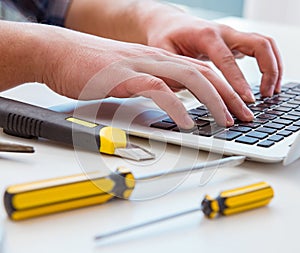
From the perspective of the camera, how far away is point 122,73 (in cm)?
67

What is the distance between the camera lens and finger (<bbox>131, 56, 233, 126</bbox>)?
0.65 m

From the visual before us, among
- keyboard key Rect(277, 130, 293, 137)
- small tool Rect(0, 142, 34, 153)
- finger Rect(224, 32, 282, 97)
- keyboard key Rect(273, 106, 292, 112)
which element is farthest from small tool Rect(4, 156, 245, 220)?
finger Rect(224, 32, 282, 97)

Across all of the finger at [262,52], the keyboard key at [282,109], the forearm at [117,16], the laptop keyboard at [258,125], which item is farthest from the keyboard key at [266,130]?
the forearm at [117,16]

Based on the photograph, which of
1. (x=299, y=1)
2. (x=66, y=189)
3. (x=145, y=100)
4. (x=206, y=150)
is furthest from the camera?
(x=299, y=1)

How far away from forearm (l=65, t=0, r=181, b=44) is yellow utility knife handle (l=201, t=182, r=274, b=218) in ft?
1.90

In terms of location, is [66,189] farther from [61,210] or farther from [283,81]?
[283,81]

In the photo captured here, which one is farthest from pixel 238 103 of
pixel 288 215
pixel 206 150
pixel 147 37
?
pixel 147 37

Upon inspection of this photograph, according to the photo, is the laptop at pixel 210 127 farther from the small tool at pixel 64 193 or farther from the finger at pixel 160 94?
the small tool at pixel 64 193

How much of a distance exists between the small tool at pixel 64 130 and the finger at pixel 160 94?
0.19ft

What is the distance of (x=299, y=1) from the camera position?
81.0 inches

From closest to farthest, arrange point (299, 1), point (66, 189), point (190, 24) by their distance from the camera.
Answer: point (66, 189) → point (190, 24) → point (299, 1)

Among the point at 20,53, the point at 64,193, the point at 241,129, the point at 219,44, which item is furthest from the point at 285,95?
the point at 64,193

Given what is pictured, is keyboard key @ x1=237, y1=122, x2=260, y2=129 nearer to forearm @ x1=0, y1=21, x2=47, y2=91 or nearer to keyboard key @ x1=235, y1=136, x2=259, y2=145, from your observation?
keyboard key @ x1=235, y1=136, x2=259, y2=145

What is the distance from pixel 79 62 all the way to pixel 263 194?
297 mm
